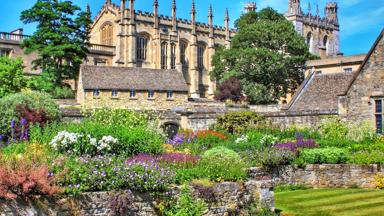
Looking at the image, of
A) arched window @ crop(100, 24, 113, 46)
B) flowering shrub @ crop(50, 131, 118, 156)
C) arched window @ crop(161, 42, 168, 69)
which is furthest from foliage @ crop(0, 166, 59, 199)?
arched window @ crop(161, 42, 168, 69)

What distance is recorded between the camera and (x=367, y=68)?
97.5 feet

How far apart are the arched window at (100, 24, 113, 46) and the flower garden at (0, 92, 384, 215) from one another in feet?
177

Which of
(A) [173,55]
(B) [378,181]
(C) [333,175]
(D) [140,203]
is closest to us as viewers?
(D) [140,203]

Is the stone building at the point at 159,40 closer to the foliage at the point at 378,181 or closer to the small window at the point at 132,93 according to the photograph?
the small window at the point at 132,93

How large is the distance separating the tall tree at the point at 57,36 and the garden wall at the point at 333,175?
33366 mm

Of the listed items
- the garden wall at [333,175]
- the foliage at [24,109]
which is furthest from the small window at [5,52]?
the garden wall at [333,175]

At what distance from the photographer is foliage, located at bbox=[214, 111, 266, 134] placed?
30969 mm

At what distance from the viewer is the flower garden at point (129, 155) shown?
12086 millimetres

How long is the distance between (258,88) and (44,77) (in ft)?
72.6

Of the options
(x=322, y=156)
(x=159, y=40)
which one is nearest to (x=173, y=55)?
(x=159, y=40)

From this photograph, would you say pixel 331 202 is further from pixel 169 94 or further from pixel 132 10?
pixel 132 10

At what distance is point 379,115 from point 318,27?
250 ft

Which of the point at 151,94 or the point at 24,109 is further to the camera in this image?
the point at 151,94

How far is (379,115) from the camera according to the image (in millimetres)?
29641
